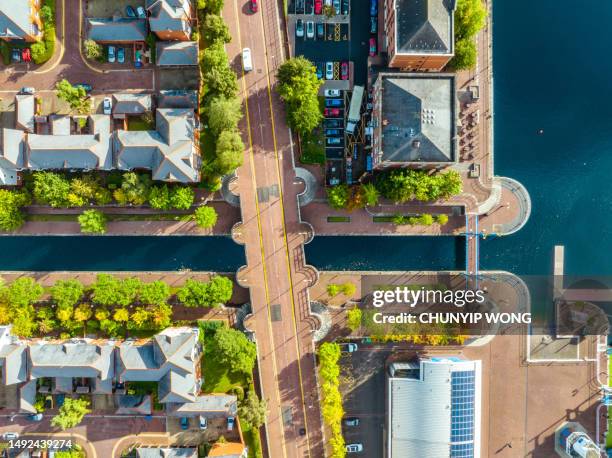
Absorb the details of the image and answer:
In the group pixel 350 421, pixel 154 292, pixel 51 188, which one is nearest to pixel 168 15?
pixel 51 188

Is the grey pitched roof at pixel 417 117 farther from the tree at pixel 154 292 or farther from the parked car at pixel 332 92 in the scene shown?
the tree at pixel 154 292

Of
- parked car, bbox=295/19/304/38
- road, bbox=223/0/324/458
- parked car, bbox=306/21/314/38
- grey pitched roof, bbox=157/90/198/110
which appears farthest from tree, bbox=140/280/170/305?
parked car, bbox=306/21/314/38

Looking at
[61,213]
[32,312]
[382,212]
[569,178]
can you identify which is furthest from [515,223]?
[32,312]

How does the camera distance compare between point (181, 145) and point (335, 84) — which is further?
point (335, 84)

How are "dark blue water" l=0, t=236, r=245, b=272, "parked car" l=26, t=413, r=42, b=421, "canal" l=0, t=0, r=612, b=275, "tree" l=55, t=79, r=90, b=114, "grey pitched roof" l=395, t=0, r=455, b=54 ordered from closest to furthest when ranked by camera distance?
1. "grey pitched roof" l=395, t=0, r=455, b=54
2. "tree" l=55, t=79, r=90, b=114
3. "parked car" l=26, t=413, r=42, b=421
4. "dark blue water" l=0, t=236, r=245, b=272
5. "canal" l=0, t=0, r=612, b=275

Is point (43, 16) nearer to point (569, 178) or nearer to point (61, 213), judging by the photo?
point (61, 213)

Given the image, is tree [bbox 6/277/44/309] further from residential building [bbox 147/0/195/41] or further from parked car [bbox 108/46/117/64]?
residential building [bbox 147/0/195/41]

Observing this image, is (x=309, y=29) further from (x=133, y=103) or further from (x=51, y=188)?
(x=51, y=188)
